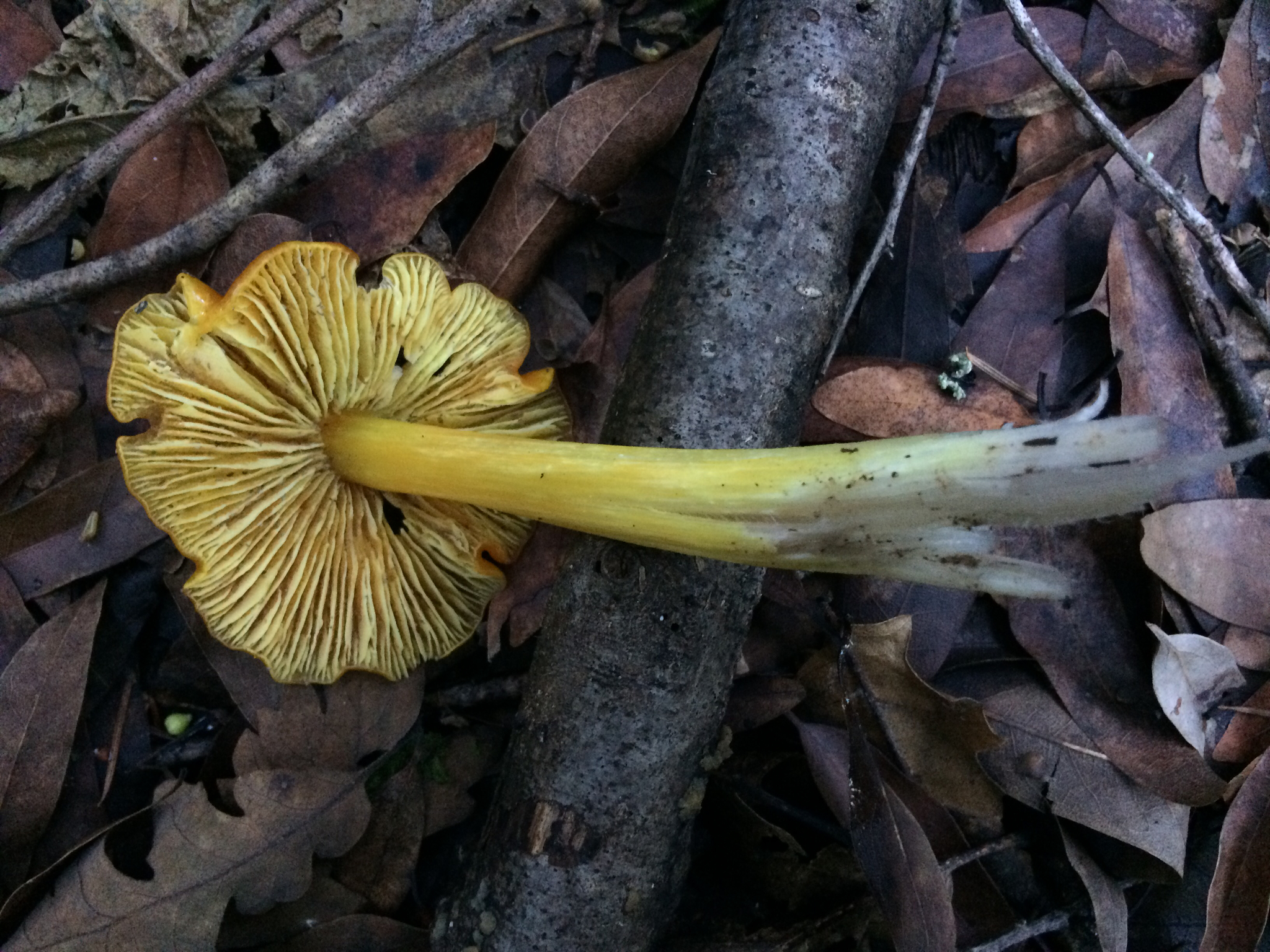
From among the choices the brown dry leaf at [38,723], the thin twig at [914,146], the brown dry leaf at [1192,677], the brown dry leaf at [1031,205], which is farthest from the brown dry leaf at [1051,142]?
the brown dry leaf at [38,723]

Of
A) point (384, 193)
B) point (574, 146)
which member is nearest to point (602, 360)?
point (574, 146)

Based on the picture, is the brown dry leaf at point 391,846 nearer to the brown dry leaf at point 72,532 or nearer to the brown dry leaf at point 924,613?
the brown dry leaf at point 72,532

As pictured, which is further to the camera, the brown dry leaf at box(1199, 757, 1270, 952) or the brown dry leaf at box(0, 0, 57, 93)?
the brown dry leaf at box(0, 0, 57, 93)

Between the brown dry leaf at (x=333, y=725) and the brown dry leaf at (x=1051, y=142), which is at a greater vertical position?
the brown dry leaf at (x=1051, y=142)

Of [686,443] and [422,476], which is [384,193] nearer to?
[422,476]

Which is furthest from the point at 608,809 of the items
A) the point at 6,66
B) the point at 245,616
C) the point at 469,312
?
the point at 6,66

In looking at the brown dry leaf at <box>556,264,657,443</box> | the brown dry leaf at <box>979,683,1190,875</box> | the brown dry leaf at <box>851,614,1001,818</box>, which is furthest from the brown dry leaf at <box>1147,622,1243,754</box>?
the brown dry leaf at <box>556,264,657,443</box>

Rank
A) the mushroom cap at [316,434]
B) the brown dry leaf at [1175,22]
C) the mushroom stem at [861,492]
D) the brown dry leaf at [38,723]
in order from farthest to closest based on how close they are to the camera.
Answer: the brown dry leaf at [1175,22] < the brown dry leaf at [38,723] < the mushroom cap at [316,434] < the mushroom stem at [861,492]

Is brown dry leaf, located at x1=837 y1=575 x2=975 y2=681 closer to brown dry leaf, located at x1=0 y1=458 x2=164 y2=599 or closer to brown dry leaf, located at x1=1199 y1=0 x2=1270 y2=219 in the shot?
brown dry leaf, located at x1=1199 y1=0 x2=1270 y2=219
